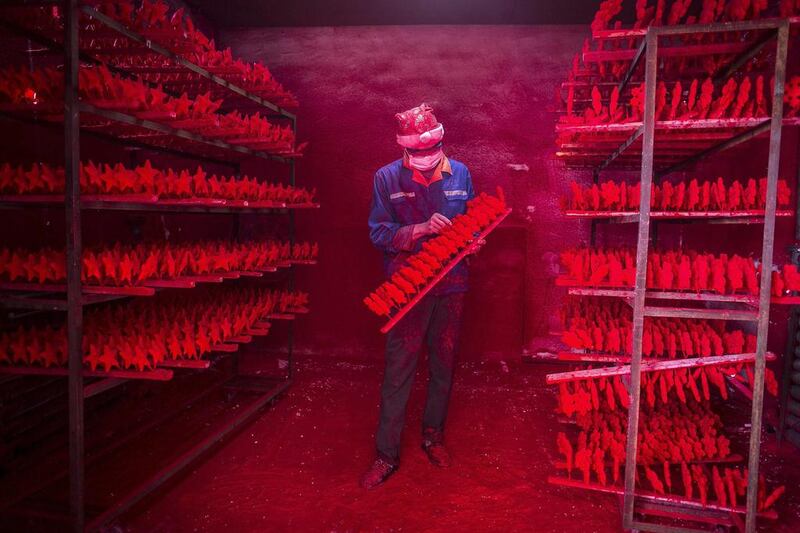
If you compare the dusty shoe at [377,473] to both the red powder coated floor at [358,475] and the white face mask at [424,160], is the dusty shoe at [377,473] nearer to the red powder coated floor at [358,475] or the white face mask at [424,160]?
the red powder coated floor at [358,475]

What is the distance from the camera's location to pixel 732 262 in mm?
2879

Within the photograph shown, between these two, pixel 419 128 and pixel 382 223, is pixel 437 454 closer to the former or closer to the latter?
pixel 382 223

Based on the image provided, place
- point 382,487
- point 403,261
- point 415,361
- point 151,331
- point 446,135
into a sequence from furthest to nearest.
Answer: point 446,135, point 403,261, point 415,361, point 382,487, point 151,331

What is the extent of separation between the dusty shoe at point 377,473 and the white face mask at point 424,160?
208 centimetres

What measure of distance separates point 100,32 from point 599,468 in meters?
3.94

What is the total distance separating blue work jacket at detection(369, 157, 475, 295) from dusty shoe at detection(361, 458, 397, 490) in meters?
1.27

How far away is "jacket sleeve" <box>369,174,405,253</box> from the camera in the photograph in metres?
3.73

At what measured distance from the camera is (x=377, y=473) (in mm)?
3508

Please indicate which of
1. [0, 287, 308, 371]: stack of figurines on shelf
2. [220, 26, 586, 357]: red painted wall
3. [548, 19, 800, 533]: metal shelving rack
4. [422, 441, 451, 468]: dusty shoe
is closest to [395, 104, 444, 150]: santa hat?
[548, 19, 800, 533]: metal shelving rack

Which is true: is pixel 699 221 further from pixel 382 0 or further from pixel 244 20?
pixel 244 20

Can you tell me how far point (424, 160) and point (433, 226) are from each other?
557 millimetres

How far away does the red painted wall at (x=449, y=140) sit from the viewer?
19.6 feet

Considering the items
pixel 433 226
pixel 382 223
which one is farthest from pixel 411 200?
pixel 433 226

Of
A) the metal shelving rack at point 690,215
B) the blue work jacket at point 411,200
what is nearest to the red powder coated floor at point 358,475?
the metal shelving rack at point 690,215
